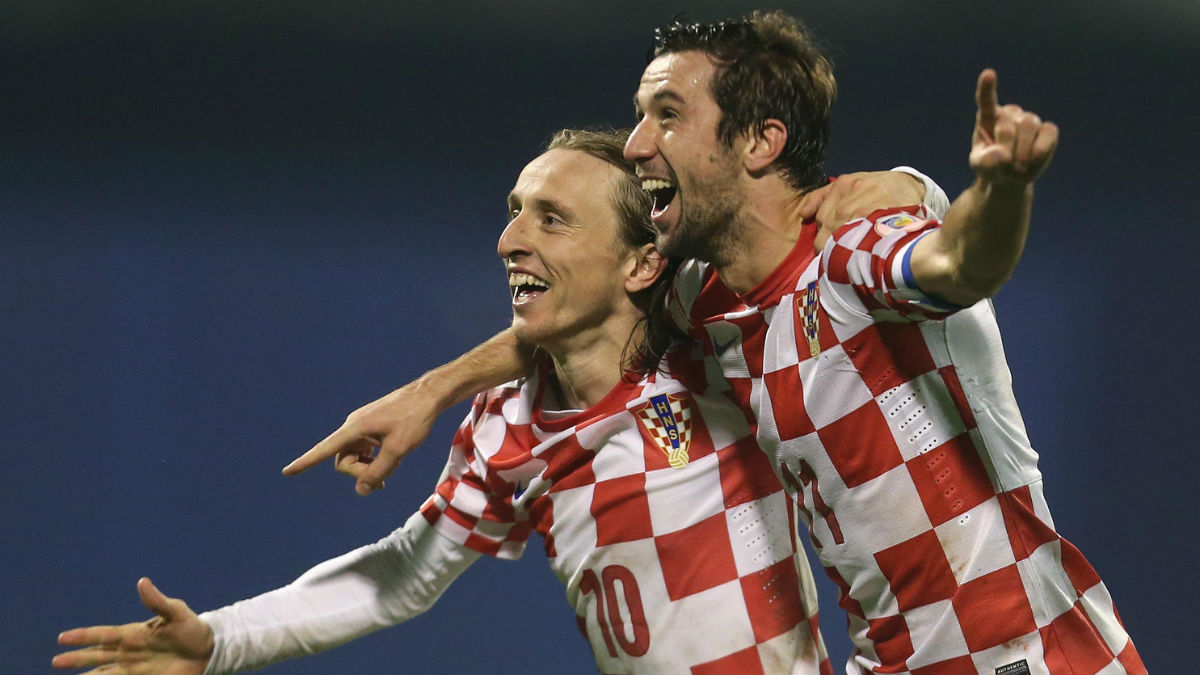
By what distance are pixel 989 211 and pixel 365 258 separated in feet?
6.82

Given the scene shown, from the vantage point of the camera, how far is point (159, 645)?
5.42 ft

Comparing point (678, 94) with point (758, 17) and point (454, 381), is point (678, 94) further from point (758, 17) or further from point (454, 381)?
point (454, 381)

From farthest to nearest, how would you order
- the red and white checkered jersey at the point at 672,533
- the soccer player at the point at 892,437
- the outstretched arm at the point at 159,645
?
the outstretched arm at the point at 159,645
the red and white checkered jersey at the point at 672,533
the soccer player at the point at 892,437

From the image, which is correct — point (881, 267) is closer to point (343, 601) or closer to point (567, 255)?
point (567, 255)

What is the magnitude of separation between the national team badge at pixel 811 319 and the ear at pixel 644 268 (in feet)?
1.34

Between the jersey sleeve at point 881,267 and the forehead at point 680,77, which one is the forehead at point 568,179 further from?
the jersey sleeve at point 881,267

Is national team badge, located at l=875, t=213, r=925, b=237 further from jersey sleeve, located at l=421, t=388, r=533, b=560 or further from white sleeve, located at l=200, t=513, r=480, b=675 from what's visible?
white sleeve, located at l=200, t=513, r=480, b=675

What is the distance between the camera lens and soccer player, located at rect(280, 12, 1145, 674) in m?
1.24

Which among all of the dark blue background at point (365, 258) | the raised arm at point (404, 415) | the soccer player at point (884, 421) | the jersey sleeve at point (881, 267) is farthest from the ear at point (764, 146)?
the dark blue background at point (365, 258)

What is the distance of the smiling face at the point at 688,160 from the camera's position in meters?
1.44

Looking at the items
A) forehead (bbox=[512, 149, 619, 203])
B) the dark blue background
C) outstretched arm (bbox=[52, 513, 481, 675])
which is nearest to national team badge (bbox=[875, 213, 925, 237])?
forehead (bbox=[512, 149, 619, 203])

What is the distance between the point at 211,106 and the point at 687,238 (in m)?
1.75

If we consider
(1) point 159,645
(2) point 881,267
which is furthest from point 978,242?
(1) point 159,645

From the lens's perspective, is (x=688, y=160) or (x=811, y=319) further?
(x=688, y=160)
